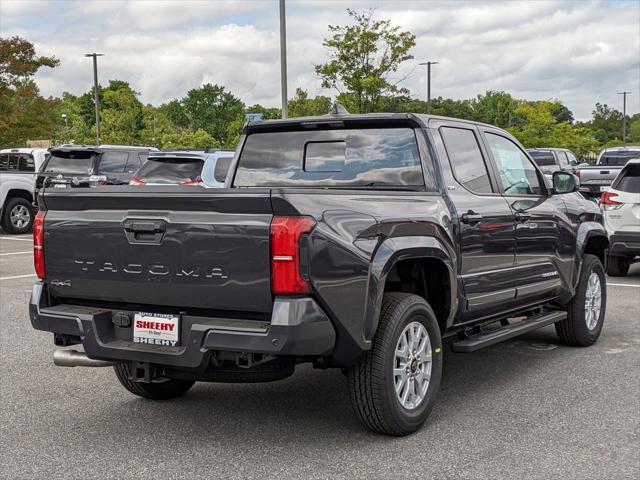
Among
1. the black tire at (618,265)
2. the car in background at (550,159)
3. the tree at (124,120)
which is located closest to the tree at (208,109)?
the tree at (124,120)

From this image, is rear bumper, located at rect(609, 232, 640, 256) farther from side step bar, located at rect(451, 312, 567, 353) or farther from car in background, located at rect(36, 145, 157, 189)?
car in background, located at rect(36, 145, 157, 189)

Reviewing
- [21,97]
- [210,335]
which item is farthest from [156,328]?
[21,97]

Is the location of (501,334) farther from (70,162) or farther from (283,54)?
(283,54)

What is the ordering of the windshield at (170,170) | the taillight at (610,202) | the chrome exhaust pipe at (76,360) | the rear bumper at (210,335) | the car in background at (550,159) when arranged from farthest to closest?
the car in background at (550,159) → the windshield at (170,170) → the taillight at (610,202) → the chrome exhaust pipe at (76,360) → the rear bumper at (210,335)

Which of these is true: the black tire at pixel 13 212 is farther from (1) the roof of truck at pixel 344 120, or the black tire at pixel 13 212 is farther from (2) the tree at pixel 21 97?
(1) the roof of truck at pixel 344 120

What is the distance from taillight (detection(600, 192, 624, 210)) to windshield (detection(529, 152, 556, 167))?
20.2 m

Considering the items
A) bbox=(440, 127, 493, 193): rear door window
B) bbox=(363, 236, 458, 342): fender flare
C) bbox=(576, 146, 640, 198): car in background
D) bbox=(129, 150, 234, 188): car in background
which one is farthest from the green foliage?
bbox=(363, 236, 458, 342): fender flare

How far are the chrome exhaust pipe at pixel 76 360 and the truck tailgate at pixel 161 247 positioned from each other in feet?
1.15

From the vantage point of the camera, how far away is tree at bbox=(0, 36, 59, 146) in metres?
27.1

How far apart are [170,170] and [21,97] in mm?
15760

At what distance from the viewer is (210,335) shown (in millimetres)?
4207

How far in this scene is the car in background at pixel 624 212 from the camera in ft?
36.9

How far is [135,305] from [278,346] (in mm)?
986

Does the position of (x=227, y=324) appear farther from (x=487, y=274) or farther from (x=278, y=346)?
(x=487, y=274)
